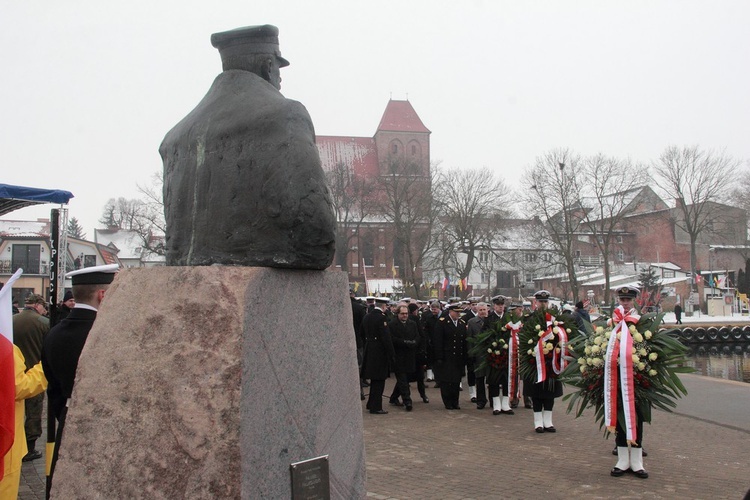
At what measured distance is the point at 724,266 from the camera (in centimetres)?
7500

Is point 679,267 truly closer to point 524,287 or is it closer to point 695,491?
point 524,287

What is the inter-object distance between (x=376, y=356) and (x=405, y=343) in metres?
0.83

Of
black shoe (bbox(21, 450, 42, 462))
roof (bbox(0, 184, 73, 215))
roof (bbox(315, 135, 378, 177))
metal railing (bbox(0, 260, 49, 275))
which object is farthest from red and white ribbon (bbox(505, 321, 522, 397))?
roof (bbox(315, 135, 378, 177))

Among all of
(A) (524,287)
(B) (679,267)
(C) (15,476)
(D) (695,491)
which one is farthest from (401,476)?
(B) (679,267)

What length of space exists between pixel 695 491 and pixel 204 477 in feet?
18.6

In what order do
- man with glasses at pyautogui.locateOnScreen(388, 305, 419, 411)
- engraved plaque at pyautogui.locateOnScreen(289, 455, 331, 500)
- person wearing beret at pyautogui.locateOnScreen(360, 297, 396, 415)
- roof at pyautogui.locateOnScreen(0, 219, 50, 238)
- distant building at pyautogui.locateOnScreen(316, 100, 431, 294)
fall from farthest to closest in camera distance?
distant building at pyautogui.locateOnScreen(316, 100, 431, 294) → roof at pyautogui.locateOnScreen(0, 219, 50, 238) → man with glasses at pyautogui.locateOnScreen(388, 305, 419, 411) → person wearing beret at pyautogui.locateOnScreen(360, 297, 396, 415) → engraved plaque at pyautogui.locateOnScreen(289, 455, 331, 500)

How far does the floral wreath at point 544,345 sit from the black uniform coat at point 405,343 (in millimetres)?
2954

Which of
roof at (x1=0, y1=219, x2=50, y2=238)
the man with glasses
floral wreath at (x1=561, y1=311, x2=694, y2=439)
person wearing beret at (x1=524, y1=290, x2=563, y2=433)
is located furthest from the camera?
roof at (x1=0, y1=219, x2=50, y2=238)

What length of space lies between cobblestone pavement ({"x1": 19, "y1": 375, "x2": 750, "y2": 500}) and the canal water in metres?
5.80

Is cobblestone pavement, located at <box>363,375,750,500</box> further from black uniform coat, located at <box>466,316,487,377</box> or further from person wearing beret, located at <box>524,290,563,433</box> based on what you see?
black uniform coat, located at <box>466,316,487,377</box>

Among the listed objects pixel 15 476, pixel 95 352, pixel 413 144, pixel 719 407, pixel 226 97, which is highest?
pixel 413 144

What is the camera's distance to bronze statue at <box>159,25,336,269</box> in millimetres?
3176

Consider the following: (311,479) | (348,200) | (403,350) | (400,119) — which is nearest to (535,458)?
(403,350)

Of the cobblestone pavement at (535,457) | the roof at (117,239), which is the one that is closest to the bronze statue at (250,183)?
the cobblestone pavement at (535,457)
